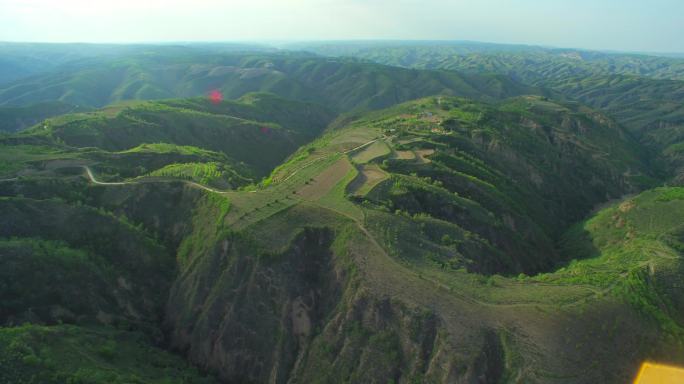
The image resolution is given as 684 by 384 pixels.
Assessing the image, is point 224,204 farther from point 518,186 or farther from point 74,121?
point 74,121

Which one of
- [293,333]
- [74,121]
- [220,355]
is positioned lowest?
[220,355]

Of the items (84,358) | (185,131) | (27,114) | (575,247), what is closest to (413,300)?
(84,358)

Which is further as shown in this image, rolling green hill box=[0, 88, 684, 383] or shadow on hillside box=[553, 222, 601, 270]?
shadow on hillside box=[553, 222, 601, 270]

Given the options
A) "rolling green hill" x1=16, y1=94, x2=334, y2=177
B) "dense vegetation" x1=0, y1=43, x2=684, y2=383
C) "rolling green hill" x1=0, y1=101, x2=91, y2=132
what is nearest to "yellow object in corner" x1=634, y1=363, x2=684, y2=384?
"dense vegetation" x1=0, y1=43, x2=684, y2=383

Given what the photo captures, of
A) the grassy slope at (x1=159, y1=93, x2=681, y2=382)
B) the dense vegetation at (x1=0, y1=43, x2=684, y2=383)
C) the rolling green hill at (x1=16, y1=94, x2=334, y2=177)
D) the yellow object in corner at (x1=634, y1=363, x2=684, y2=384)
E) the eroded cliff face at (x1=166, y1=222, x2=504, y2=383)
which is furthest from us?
the rolling green hill at (x1=16, y1=94, x2=334, y2=177)

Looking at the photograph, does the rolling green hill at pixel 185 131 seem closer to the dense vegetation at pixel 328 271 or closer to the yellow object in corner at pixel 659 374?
the dense vegetation at pixel 328 271

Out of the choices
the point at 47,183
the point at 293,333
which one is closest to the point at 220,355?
the point at 293,333

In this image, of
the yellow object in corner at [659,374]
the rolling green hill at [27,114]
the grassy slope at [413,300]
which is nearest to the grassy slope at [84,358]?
the grassy slope at [413,300]

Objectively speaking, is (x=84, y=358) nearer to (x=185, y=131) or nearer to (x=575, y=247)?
(x=575, y=247)

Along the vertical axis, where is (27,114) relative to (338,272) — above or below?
above

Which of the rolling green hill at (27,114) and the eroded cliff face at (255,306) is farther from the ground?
the rolling green hill at (27,114)

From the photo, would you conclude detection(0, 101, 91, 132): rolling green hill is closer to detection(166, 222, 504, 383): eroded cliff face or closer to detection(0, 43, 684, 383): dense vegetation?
detection(0, 43, 684, 383): dense vegetation
